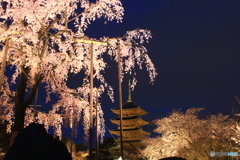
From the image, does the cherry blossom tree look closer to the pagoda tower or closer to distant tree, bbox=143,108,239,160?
distant tree, bbox=143,108,239,160

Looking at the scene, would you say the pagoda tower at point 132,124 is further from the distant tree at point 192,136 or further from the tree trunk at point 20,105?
the tree trunk at point 20,105

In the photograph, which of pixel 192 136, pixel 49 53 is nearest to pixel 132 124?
pixel 192 136

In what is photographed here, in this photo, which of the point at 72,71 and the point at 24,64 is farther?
the point at 72,71

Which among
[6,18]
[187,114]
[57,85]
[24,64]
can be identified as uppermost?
[6,18]

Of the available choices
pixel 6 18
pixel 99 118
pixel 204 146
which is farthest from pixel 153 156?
pixel 6 18

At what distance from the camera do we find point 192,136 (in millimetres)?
16719

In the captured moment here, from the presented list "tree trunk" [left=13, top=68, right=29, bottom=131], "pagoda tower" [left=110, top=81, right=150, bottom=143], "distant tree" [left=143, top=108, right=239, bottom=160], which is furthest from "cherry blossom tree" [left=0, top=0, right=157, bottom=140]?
"pagoda tower" [left=110, top=81, right=150, bottom=143]

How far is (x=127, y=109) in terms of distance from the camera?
33094 millimetres

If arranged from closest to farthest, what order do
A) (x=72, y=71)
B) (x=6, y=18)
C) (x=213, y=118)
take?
(x=6, y=18) → (x=72, y=71) → (x=213, y=118)

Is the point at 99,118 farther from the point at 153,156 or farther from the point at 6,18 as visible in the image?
the point at 153,156

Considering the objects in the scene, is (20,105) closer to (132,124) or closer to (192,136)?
(192,136)

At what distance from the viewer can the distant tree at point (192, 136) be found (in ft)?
43.0

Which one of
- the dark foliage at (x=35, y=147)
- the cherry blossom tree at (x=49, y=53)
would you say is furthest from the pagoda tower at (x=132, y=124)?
the dark foliage at (x=35, y=147)

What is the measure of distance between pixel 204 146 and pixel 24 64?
10.0m
